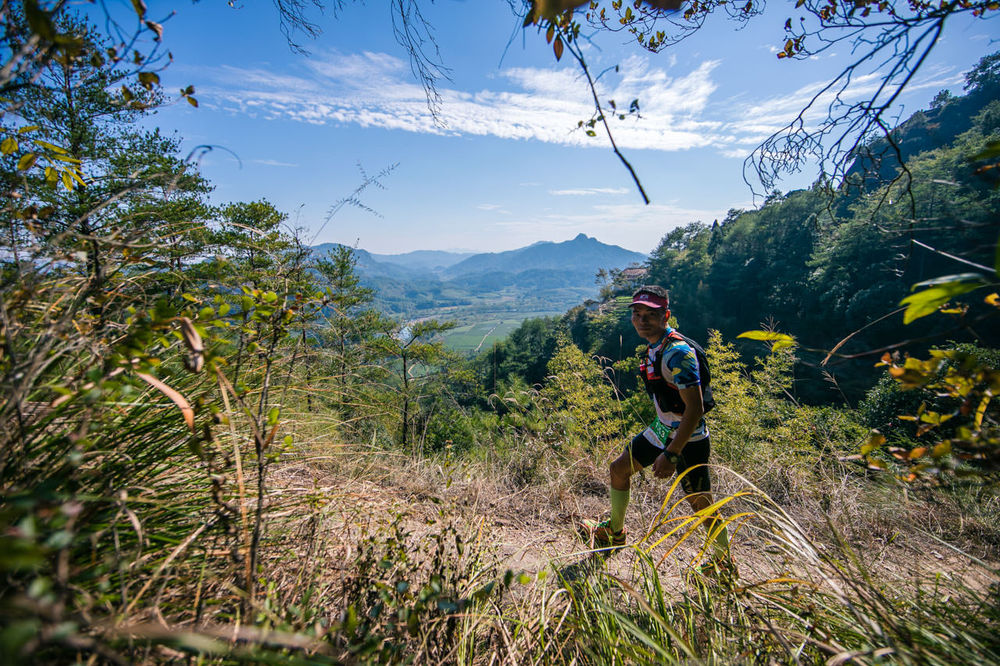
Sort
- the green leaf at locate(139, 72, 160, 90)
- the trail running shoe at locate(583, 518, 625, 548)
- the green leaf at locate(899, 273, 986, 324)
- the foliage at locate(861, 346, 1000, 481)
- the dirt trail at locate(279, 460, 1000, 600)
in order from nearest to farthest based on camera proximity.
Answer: the green leaf at locate(899, 273, 986, 324), the foliage at locate(861, 346, 1000, 481), the green leaf at locate(139, 72, 160, 90), the dirt trail at locate(279, 460, 1000, 600), the trail running shoe at locate(583, 518, 625, 548)

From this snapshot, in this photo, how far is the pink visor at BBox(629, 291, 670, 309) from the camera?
9.06ft

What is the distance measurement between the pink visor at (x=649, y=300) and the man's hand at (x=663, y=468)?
1386mm

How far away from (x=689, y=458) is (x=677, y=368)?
871 millimetres

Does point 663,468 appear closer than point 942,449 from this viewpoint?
No

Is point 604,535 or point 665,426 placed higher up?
point 665,426

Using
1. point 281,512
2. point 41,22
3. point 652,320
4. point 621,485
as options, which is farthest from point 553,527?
point 41,22

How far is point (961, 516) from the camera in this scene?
2.93 metres

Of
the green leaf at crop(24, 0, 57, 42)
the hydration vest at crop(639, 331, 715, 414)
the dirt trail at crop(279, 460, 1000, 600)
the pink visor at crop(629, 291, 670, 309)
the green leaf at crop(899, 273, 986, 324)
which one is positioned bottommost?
the dirt trail at crop(279, 460, 1000, 600)

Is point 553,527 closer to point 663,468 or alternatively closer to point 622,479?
point 622,479

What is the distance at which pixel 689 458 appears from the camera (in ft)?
8.47

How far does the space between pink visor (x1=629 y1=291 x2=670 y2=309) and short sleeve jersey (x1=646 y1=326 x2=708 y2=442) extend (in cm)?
26

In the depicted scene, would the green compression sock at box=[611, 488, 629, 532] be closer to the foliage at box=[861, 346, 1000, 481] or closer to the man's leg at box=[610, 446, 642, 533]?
the man's leg at box=[610, 446, 642, 533]

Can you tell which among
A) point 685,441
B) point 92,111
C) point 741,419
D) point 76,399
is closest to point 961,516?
point 685,441

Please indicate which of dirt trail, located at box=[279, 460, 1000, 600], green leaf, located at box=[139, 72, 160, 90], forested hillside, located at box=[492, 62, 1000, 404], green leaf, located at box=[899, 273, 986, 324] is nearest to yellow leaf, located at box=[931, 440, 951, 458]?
green leaf, located at box=[899, 273, 986, 324]
